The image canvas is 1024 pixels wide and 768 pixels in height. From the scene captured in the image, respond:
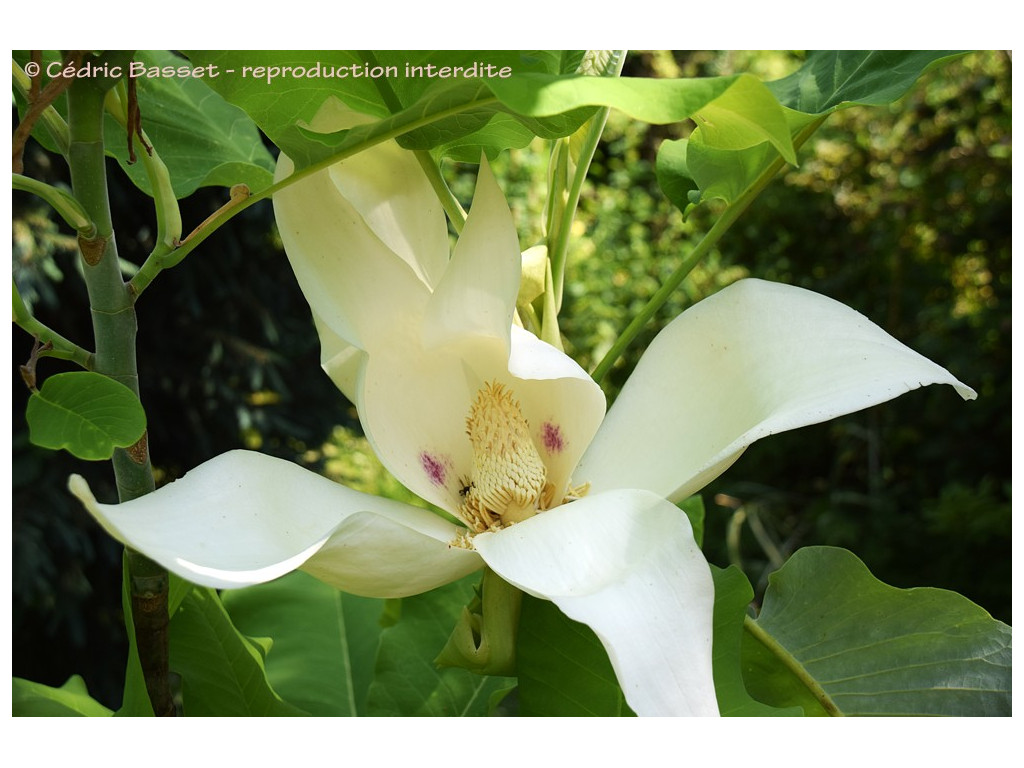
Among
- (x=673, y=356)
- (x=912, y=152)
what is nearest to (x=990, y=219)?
(x=912, y=152)

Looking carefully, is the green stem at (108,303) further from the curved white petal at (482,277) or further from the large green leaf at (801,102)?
the large green leaf at (801,102)

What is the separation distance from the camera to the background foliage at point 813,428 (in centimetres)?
157

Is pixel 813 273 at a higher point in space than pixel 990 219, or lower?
lower

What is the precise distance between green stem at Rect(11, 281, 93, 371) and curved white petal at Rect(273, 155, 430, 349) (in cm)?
9

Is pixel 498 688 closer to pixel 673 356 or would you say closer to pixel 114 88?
pixel 673 356

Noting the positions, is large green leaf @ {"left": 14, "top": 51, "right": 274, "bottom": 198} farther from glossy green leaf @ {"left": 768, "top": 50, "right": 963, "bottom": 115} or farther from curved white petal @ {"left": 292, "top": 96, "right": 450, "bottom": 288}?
glossy green leaf @ {"left": 768, "top": 50, "right": 963, "bottom": 115}

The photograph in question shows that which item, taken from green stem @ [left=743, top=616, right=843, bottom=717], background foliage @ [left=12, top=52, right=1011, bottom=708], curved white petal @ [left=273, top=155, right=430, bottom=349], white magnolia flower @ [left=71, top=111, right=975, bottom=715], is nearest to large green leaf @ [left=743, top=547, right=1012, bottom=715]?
green stem @ [left=743, top=616, right=843, bottom=717]

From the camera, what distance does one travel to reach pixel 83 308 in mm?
1645

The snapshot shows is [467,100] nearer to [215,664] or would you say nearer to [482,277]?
[482,277]

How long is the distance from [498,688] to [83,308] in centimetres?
136

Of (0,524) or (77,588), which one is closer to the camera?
(0,524)

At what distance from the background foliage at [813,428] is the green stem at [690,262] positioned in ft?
3.66

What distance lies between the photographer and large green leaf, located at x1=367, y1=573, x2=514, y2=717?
49cm
